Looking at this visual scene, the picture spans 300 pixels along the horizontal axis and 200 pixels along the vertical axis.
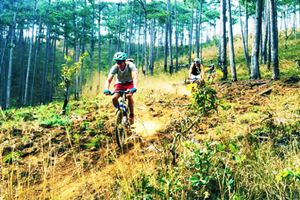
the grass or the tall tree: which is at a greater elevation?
the tall tree

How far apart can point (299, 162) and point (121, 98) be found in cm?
375

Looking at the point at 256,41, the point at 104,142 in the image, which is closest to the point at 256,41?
the point at 256,41

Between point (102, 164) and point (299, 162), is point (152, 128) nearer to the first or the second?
point (102, 164)

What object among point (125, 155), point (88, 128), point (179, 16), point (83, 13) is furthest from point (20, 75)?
point (125, 155)

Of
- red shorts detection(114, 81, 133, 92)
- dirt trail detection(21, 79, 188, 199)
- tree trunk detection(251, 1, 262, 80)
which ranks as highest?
tree trunk detection(251, 1, 262, 80)

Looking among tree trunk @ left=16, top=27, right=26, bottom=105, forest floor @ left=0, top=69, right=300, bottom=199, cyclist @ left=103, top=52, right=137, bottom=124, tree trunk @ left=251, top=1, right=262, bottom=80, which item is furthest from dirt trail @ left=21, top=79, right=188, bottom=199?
tree trunk @ left=16, top=27, right=26, bottom=105

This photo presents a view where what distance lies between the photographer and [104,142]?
6.68 m

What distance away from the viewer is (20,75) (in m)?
39.8

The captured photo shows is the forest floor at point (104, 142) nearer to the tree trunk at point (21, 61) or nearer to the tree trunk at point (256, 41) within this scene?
the tree trunk at point (256, 41)

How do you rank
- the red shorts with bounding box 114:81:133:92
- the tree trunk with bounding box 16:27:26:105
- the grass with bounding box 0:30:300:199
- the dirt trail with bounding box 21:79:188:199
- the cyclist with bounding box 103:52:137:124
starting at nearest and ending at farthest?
the grass with bounding box 0:30:300:199 < the dirt trail with bounding box 21:79:188:199 < the cyclist with bounding box 103:52:137:124 < the red shorts with bounding box 114:81:133:92 < the tree trunk with bounding box 16:27:26:105

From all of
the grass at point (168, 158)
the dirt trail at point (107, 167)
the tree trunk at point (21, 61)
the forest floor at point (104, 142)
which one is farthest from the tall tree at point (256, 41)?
the tree trunk at point (21, 61)

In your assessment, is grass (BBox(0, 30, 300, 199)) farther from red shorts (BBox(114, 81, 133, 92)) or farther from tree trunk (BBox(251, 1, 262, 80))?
tree trunk (BBox(251, 1, 262, 80))

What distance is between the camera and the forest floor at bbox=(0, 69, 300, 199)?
3.79 m

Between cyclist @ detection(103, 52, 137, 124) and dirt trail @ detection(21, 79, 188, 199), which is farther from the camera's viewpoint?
cyclist @ detection(103, 52, 137, 124)
